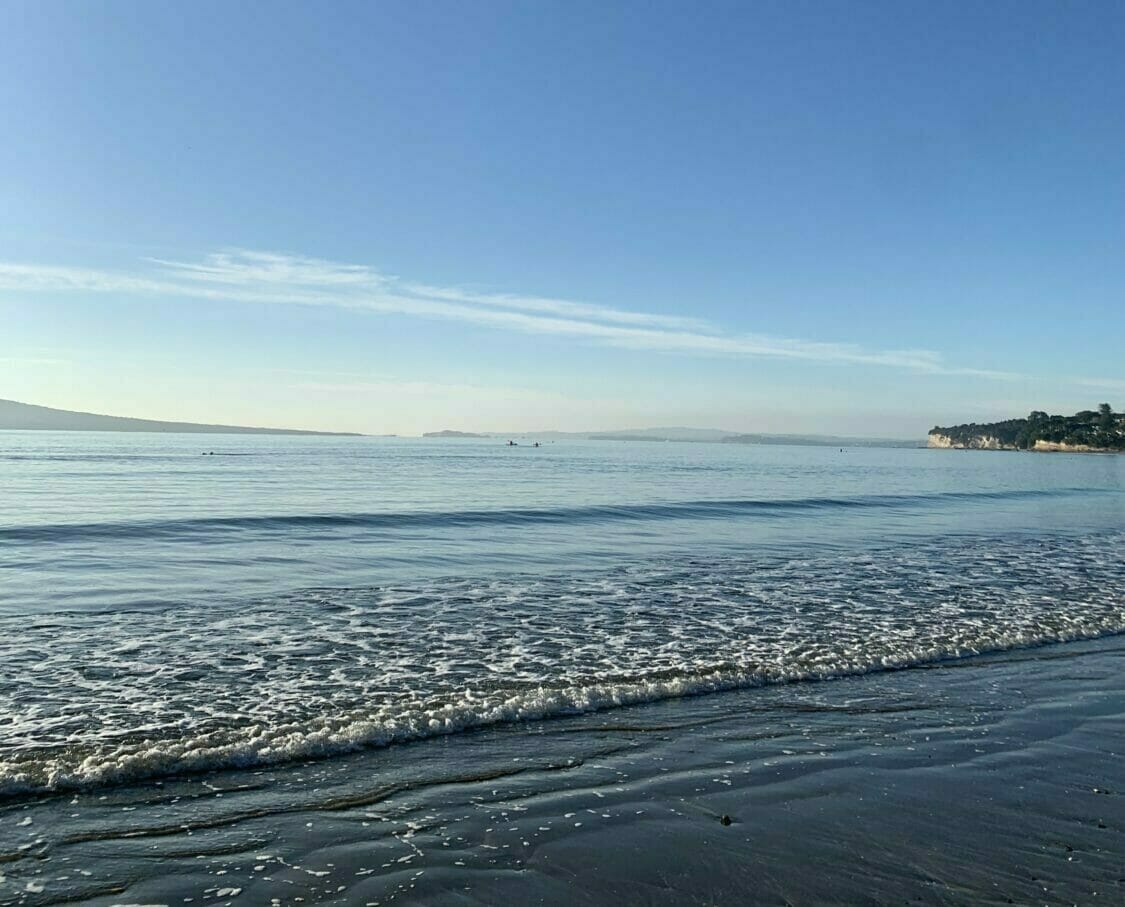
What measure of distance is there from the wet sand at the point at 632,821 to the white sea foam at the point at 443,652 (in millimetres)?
609

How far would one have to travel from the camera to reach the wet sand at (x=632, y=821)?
5.17 metres

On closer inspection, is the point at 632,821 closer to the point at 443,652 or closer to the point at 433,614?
the point at 443,652

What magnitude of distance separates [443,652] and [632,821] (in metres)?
5.67

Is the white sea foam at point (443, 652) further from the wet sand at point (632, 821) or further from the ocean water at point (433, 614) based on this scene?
the wet sand at point (632, 821)

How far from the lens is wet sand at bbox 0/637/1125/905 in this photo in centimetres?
517

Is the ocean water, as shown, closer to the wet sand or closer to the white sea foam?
the white sea foam

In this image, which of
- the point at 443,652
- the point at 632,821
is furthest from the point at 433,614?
the point at 632,821

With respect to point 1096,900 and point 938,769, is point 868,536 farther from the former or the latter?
point 1096,900

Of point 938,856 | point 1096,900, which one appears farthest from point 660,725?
point 1096,900

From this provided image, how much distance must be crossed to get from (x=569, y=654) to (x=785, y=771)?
4.52m

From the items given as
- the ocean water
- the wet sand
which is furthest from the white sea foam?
the wet sand

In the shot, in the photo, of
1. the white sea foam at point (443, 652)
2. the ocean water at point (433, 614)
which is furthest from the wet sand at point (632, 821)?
the ocean water at point (433, 614)

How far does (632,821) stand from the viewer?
6.12 m

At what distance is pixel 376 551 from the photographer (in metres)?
22.8
